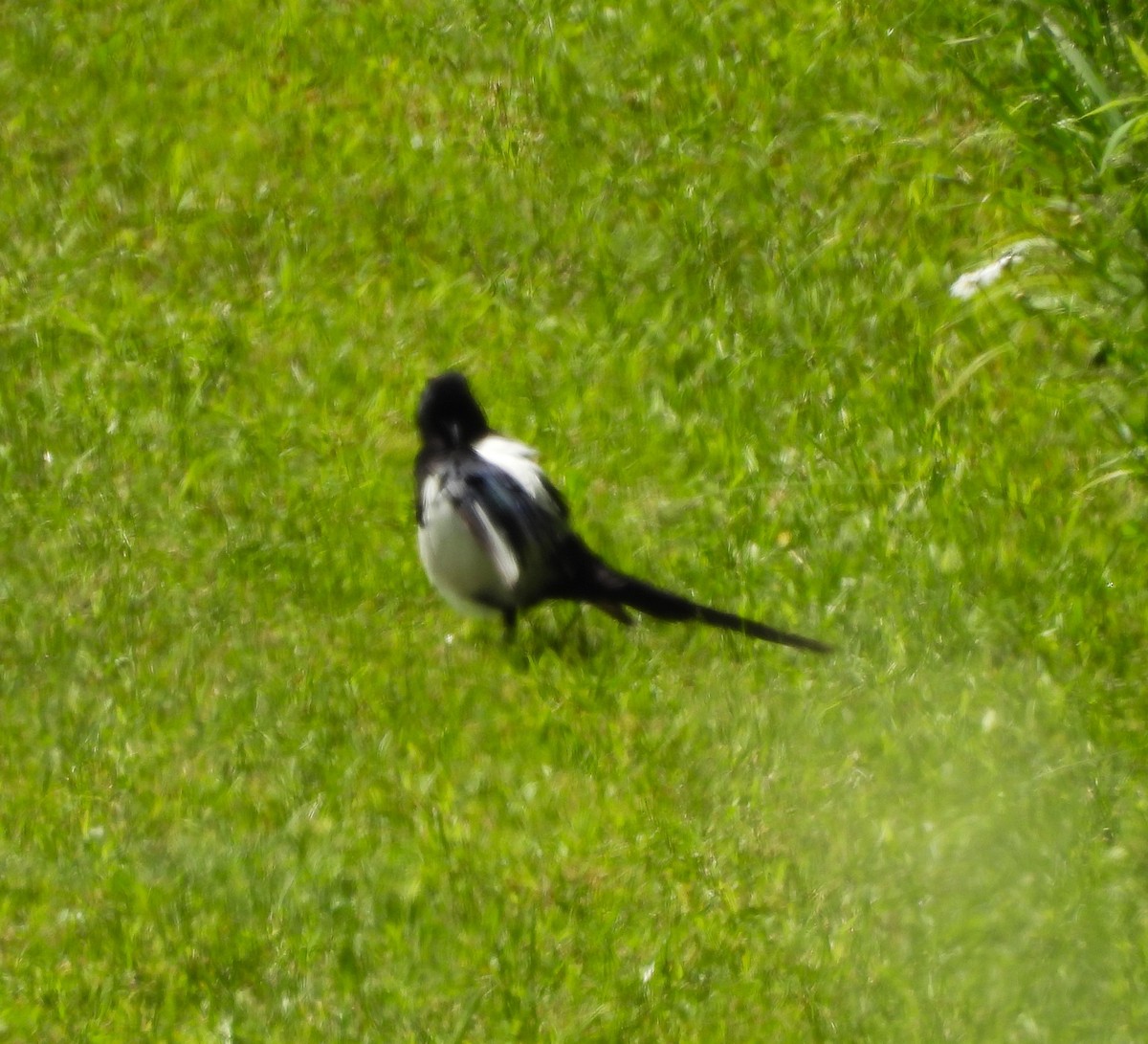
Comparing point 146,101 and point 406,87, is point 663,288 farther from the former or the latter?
point 146,101

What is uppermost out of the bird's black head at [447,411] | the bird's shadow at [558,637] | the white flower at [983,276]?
the bird's black head at [447,411]

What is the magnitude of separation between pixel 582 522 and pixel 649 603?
526 mm

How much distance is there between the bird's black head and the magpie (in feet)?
0.27

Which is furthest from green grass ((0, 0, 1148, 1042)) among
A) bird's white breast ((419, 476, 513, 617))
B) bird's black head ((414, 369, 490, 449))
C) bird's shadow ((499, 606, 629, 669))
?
bird's black head ((414, 369, 490, 449))

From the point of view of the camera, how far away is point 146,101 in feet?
24.9

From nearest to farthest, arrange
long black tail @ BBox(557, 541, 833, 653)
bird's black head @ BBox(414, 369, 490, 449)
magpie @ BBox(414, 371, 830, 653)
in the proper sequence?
long black tail @ BBox(557, 541, 833, 653)
magpie @ BBox(414, 371, 830, 653)
bird's black head @ BBox(414, 369, 490, 449)

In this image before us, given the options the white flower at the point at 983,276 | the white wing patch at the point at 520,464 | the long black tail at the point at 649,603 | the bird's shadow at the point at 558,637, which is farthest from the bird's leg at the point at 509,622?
the white flower at the point at 983,276

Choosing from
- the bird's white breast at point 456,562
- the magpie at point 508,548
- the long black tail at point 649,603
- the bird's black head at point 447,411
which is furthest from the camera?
the bird's black head at point 447,411

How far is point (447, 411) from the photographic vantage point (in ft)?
18.6

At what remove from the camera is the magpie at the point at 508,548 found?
5188mm

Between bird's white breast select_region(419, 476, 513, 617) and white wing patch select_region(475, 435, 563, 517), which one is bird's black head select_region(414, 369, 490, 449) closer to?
white wing patch select_region(475, 435, 563, 517)

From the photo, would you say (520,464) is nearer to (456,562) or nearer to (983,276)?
(456,562)

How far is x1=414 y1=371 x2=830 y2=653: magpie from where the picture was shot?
204 inches

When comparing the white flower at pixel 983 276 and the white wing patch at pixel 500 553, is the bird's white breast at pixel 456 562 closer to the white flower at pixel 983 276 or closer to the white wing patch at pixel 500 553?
the white wing patch at pixel 500 553
